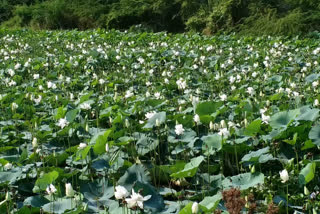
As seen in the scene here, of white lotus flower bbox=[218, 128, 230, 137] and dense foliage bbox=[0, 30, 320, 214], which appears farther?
white lotus flower bbox=[218, 128, 230, 137]

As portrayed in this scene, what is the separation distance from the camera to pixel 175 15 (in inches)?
523

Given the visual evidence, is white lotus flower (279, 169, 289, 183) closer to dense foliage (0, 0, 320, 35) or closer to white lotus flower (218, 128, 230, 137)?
white lotus flower (218, 128, 230, 137)

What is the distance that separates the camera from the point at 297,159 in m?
2.39

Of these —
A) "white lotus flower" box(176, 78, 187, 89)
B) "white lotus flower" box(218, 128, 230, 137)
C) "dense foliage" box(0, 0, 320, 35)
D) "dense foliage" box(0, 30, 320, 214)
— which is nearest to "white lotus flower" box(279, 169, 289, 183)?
"dense foliage" box(0, 30, 320, 214)

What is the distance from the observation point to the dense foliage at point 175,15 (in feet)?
30.8

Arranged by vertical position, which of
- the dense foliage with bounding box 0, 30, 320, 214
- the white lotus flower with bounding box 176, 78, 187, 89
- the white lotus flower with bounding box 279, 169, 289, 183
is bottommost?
the dense foliage with bounding box 0, 30, 320, 214

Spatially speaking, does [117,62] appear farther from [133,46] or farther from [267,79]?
[267,79]

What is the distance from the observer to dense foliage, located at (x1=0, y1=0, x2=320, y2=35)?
938 cm

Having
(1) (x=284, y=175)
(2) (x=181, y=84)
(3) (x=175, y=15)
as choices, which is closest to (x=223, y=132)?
(1) (x=284, y=175)

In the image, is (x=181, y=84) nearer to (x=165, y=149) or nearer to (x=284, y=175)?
(x=165, y=149)

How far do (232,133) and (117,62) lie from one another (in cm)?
395

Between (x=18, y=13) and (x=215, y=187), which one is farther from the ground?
(x=18, y=13)

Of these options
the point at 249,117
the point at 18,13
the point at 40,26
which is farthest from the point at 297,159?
the point at 18,13

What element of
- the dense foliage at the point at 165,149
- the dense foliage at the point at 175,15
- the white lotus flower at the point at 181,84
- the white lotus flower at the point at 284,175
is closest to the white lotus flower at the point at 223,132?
the dense foliage at the point at 165,149
